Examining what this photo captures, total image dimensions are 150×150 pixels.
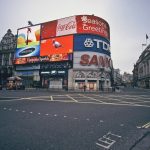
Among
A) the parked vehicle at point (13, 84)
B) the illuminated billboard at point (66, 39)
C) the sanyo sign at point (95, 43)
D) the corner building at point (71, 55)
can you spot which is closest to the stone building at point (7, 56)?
the illuminated billboard at point (66, 39)

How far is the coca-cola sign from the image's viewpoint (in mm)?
48531

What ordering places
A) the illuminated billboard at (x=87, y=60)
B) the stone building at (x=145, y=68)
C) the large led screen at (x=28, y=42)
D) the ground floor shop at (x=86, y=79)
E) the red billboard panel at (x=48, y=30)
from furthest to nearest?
the stone building at (x=145, y=68) < the large led screen at (x=28, y=42) < the red billboard panel at (x=48, y=30) < the illuminated billboard at (x=87, y=60) < the ground floor shop at (x=86, y=79)

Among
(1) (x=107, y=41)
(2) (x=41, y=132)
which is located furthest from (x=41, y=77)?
(2) (x=41, y=132)

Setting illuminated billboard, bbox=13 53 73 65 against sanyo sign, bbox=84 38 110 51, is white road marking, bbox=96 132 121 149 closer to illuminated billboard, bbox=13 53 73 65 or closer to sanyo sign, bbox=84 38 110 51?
illuminated billboard, bbox=13 53 73 65

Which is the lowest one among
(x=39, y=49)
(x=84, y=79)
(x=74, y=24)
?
(x=84, y=79)

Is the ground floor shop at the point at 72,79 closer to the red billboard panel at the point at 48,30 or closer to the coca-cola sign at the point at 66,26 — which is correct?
the red billboard panel at the point at 48,30

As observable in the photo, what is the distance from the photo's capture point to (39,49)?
52.9 metres

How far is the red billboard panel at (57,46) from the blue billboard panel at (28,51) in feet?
6.53

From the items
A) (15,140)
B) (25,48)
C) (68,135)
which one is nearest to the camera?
(15,140)

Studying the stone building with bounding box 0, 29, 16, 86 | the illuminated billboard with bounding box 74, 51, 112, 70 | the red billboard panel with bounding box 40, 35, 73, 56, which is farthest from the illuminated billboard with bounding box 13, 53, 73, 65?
the stone building with bounding box 0, 29, 16, 86

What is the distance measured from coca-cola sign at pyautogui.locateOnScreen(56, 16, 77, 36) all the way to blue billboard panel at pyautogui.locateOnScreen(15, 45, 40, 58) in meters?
8.73

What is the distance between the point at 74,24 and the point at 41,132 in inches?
1833

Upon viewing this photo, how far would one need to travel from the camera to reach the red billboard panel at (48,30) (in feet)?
170

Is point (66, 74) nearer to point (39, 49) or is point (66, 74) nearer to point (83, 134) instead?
point (39, 49)
